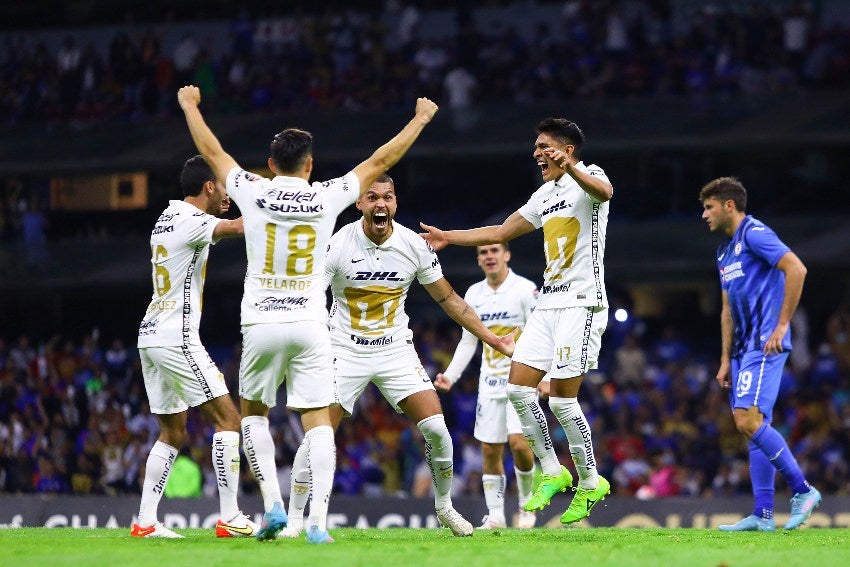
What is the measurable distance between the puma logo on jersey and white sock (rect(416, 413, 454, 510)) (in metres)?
1.11

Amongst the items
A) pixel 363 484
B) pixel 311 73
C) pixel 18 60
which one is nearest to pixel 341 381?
pixel 363 484

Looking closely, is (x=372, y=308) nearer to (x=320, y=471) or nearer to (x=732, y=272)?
(x=320, y=471)

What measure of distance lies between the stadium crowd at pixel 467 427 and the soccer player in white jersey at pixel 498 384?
21.7 ft

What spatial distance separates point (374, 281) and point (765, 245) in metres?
3.21

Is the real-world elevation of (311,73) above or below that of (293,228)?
above

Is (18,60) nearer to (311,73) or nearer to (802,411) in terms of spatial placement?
(311,73)

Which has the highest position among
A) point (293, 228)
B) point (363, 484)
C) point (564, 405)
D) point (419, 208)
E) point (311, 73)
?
point (311, 73)

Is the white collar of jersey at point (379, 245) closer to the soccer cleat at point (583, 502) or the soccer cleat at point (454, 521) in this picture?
the soccer cleat at point (454, 521)

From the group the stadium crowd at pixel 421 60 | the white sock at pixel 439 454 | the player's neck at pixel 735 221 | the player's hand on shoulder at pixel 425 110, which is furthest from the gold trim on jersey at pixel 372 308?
the stadium crowd at pixel 421 60

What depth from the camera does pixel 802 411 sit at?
2166 cm

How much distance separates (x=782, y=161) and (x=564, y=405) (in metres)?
15.4

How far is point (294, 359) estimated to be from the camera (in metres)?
8.98

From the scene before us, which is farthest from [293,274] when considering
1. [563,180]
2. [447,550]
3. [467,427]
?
[467,427]

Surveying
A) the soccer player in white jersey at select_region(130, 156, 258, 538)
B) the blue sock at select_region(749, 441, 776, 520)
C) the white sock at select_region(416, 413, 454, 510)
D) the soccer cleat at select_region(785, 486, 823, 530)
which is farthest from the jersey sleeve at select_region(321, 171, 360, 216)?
the soccer cleat at select_region(785, 486, 823, 530)
